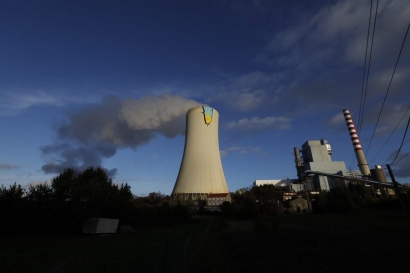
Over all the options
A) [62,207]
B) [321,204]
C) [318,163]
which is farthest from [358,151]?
[62,207]

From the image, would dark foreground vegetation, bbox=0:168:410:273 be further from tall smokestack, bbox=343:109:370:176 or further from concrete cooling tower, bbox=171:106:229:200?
tall smokestack, bbox=343:109:370:176

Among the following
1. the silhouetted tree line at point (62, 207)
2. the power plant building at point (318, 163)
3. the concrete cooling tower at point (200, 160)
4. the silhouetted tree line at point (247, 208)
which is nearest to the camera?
the silhouetted tree line at point (62, 207)

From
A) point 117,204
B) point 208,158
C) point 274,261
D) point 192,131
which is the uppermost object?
point 192,131

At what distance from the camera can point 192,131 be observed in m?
31.0

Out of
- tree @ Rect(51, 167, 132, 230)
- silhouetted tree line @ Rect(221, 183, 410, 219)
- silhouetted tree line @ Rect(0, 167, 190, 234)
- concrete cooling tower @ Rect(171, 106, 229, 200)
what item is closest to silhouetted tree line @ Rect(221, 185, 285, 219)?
silhouetted tree line @ Rect(221, 183, 410, 219)

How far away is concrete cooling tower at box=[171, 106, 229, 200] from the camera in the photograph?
3005cm

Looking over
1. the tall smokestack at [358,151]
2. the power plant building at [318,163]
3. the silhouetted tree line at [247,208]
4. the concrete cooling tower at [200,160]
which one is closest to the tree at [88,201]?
the concrete cooling tower at [200,160]

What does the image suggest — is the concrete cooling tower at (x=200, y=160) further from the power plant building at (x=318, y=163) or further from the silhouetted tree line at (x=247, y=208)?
the power plant building at (x=318, y=163)

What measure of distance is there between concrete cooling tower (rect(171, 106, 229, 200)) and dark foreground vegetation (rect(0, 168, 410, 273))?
12.0 ft

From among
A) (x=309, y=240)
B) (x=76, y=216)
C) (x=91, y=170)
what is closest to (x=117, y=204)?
(x=76, y=216)

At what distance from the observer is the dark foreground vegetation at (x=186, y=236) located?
662 centimetres

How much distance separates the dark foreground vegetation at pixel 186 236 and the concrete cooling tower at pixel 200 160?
3645mm

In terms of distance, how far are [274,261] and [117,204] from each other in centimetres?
1857

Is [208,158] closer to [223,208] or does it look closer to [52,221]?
[223,208]
